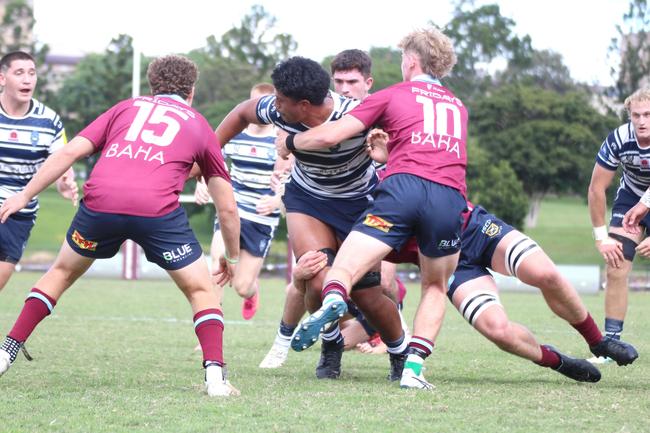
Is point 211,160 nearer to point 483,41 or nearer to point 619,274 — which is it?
point 619,274

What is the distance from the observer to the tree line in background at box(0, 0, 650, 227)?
159 ft

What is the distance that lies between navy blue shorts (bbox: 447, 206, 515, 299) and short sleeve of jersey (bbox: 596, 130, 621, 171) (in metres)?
1.90

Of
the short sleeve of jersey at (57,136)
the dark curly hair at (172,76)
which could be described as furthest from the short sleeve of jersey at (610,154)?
the short sleeve of jersey at (57,136)

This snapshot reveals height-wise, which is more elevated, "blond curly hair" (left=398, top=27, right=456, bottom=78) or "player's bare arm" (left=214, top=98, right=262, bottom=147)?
"blond curly hair" (left=398, top=27, right=456, bottom=78)

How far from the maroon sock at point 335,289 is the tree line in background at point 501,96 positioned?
37.4 metres

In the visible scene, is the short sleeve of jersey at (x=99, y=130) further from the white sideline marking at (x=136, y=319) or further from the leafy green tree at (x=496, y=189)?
the leafy green tree at (x=496, y=189)

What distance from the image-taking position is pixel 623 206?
888 cm

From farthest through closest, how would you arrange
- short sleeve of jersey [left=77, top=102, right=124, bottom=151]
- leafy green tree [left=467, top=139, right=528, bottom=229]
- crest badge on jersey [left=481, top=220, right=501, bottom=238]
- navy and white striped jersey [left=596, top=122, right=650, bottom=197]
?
leafy green tree [left=467, top=139, right=528, bottom=229]
navy and white striped jersey [left=596, top=122, right=650, bottom=197]
crest badge on jersey [left=481, top=220, right=501, bottom=238]
short sleeve of jersey [left=77, top=102, right=124, bottom=151]

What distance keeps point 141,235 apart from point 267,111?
4.37 ft

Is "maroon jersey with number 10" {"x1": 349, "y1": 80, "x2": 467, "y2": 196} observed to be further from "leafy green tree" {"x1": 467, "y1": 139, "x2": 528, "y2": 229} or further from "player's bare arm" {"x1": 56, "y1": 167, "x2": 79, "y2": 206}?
"leafy green tree" {"x1": 467, "y1": 139, "x2": 528, "y2": 229}

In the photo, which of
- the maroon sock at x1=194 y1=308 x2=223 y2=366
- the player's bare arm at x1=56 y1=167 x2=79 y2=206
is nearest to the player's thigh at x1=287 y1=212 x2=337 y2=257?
the maroon sock at x1=194 y1=308 x2=223 y2=366

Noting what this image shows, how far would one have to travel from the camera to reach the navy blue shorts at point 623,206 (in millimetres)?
8789

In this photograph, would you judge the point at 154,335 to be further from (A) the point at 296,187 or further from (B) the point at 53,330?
(A) the point at 296,187

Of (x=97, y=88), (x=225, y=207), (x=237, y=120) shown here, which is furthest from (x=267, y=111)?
(x=97, y=88)
